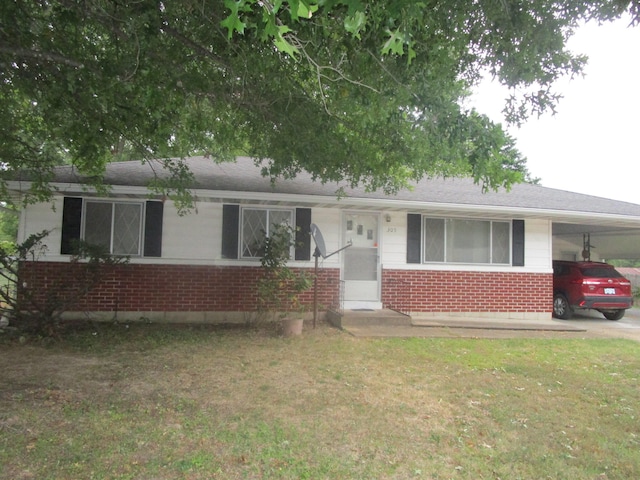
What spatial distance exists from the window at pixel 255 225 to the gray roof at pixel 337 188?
1.93 feet

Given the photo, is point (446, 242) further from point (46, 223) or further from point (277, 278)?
point (46, 223)

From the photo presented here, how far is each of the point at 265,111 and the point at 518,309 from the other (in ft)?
25.8

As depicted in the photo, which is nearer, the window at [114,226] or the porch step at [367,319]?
the porch step at [367,319]

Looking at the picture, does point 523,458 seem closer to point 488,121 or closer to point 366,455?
point 366,455

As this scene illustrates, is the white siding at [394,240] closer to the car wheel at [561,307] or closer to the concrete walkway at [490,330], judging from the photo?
the concrete walkway at [490,330]

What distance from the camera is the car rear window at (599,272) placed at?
11.6 meters

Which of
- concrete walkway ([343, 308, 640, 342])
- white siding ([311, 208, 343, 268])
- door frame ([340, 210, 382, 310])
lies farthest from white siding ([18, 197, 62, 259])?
concrete walkway ([343, 308, 640, 342])

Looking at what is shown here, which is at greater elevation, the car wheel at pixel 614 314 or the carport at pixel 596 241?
the carport at pixel 596 241

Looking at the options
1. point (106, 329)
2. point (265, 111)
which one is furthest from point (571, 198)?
point (106, 329)

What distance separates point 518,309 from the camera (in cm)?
1101

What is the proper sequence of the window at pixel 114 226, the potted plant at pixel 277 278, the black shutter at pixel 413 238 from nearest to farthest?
the potted plant at pixel 277 278
the window at pixel 114 226
the black shutter at pixel 413 238

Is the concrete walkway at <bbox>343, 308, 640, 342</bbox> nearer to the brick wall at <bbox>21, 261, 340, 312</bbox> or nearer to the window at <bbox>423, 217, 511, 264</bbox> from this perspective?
the window at <bbox>423, 217, 511, 264</bbox>

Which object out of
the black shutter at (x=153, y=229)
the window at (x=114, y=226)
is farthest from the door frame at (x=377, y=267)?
the window at (x=114, y=226)

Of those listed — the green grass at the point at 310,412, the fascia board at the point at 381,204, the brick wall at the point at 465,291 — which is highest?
the fascia board at the point at 381,204
